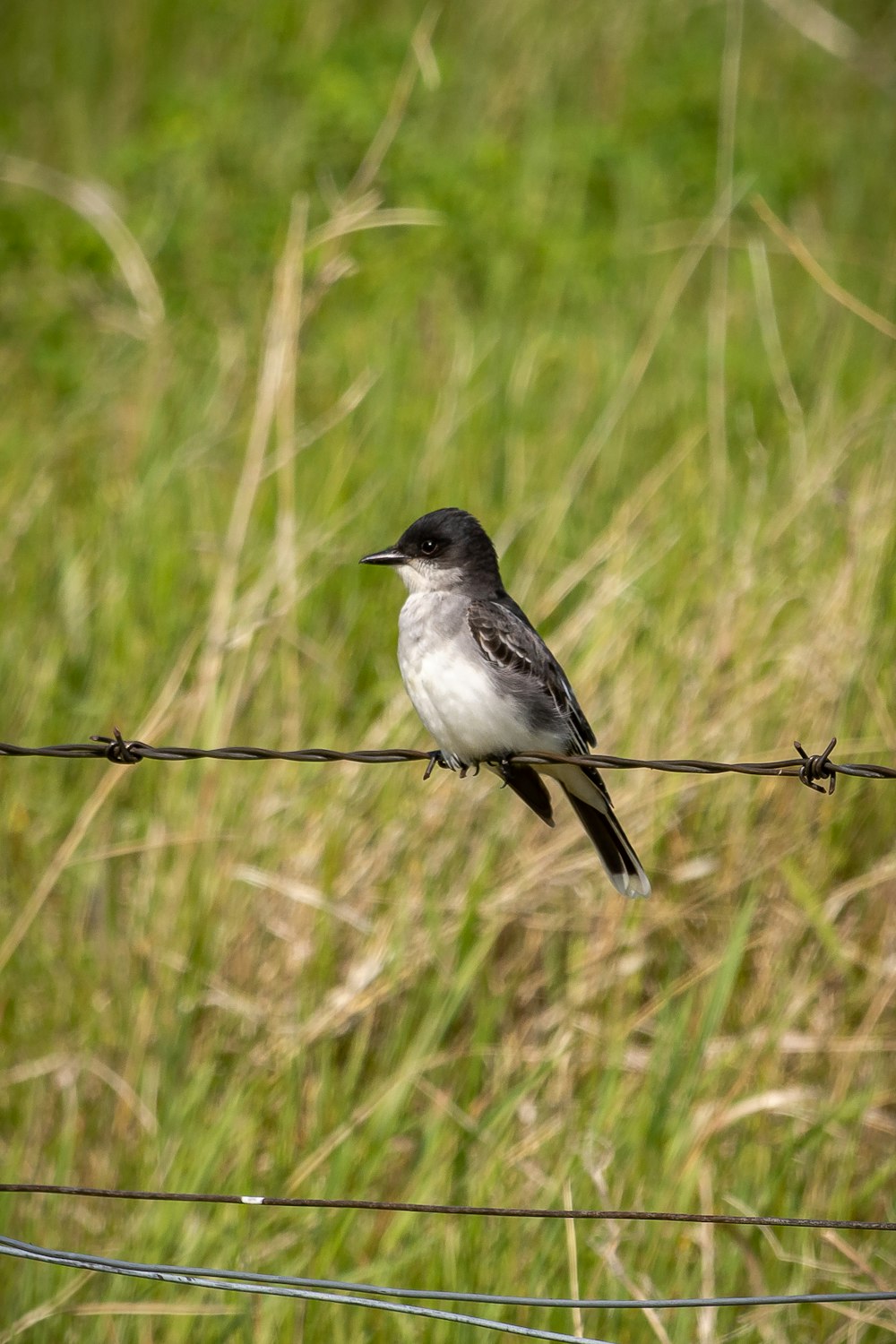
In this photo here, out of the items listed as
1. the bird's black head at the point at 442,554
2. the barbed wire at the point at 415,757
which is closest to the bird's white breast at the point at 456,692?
the bird's black head at the point at 442,554

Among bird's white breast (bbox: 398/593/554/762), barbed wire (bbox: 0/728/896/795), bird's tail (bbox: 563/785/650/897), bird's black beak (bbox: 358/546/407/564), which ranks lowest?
barbed wire (bbox: 0/728/896/795)

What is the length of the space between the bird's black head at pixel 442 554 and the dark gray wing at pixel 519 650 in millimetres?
99

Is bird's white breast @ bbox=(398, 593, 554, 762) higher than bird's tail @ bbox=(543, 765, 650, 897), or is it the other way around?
bird's white breast @ bbox=(398, 593, 554, 762)

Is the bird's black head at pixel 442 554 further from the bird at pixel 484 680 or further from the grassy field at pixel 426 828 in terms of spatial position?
the grassy field at pixel 426 828

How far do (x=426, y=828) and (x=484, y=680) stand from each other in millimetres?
801

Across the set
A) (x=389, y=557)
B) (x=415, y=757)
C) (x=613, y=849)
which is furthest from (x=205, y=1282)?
(x=389, y=557)

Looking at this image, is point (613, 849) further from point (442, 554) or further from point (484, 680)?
point (442, 554)

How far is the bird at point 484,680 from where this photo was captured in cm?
399

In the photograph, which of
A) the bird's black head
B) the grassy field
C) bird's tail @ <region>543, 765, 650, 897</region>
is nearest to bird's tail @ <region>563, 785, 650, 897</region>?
bird's tail @ <region>543, 765, 650, 897</region>

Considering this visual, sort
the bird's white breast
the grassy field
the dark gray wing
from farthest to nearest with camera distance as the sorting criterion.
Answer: the dark gray wing < the bird's white breast < the grassy field

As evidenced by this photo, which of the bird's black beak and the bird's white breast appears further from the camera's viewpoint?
the bird's black beak

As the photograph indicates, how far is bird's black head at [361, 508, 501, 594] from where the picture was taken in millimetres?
4195

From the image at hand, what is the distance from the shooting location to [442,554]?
13.9 feet

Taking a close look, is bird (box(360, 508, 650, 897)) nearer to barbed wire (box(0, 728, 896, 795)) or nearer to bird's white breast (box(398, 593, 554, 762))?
bird's white breast (box(398, 593, 554, 762))
